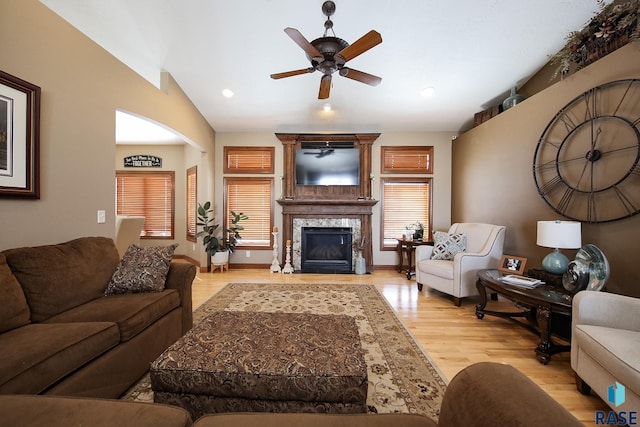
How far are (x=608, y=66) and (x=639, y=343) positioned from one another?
2.37 metres

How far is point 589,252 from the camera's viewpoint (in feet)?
6.91

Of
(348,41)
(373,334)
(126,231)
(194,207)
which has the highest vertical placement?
(348,41)

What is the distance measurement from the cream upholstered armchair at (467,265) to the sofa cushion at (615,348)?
1464mm

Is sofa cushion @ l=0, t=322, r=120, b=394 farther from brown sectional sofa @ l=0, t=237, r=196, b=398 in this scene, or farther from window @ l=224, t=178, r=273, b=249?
window @ l=224, t=178, r=273, b=249

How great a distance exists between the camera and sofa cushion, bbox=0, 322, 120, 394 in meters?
1.17

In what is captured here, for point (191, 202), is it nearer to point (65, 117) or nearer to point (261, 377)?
point (65, 117)

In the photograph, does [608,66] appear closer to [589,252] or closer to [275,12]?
[589,252]

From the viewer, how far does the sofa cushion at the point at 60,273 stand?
5.53ft

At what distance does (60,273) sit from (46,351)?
2.50 feet

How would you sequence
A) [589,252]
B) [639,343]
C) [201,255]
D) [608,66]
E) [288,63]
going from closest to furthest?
[639,343]
[589,252]
[608,66]
[288,63]
[201,255]

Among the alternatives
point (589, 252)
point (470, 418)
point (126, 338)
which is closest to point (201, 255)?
point (126, 338)

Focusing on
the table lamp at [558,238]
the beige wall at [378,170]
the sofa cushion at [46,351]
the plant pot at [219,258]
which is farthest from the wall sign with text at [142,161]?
the table lamp at [558,238]

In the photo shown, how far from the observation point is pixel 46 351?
129cm

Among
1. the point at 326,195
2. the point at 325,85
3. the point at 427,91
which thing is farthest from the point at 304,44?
the point at 326,195
